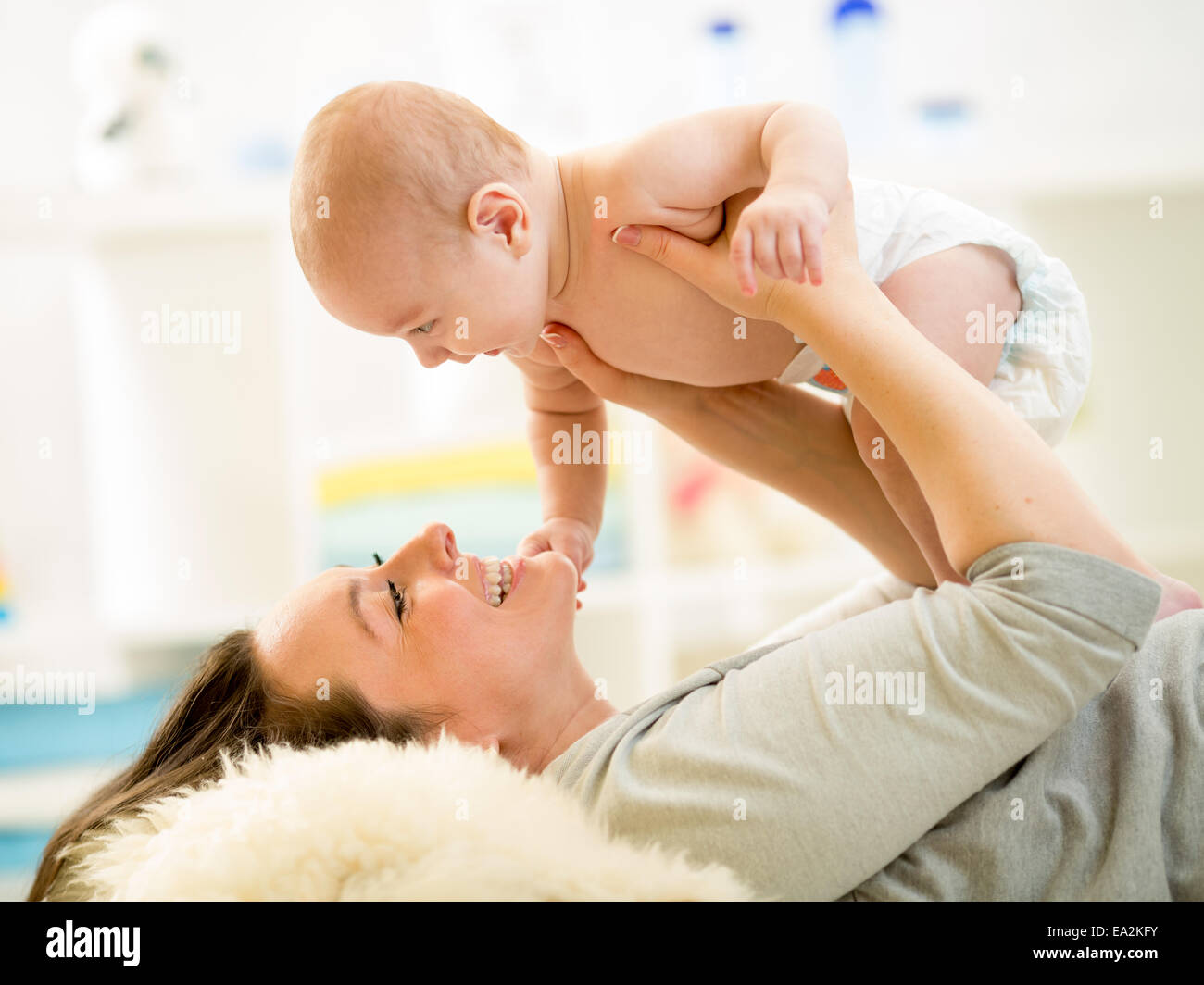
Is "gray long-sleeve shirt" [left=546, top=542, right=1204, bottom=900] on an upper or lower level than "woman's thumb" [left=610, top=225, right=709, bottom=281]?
lower

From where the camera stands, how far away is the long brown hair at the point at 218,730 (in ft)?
3.09

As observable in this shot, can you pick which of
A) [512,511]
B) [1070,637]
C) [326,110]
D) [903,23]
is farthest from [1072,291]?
[903,23]

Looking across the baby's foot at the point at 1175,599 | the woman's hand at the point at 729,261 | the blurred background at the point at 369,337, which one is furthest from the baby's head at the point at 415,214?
the blurred background at the point at 369,337

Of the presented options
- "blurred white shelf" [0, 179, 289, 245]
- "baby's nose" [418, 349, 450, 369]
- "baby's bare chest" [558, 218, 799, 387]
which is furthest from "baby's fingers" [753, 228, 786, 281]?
"blurred white shelf" [0, 179, 289, 245]

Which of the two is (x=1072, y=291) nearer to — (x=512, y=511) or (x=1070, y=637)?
(x=1070, y=637)

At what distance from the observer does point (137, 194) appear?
7.20ft

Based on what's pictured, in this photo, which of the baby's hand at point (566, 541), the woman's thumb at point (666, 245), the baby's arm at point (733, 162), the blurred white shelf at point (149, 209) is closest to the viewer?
the baby's arm at point (733, 162)

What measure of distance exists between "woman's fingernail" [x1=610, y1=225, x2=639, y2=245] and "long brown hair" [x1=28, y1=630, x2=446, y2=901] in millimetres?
456

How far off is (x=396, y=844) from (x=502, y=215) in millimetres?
530

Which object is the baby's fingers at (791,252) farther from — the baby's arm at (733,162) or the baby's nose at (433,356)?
the baby's nose at (433,356)

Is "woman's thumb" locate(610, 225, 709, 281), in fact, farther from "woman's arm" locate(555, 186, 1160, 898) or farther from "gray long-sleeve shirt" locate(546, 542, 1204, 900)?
"gray long-sleeve shirt" locate(546, 542, 1204, 900)

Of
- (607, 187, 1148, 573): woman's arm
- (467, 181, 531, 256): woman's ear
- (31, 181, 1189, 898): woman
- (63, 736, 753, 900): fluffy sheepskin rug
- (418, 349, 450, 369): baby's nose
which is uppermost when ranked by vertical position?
(467, 181, 531, 256): woman's ear

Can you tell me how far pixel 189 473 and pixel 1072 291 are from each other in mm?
1814

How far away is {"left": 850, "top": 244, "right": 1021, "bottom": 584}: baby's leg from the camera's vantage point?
102cm
